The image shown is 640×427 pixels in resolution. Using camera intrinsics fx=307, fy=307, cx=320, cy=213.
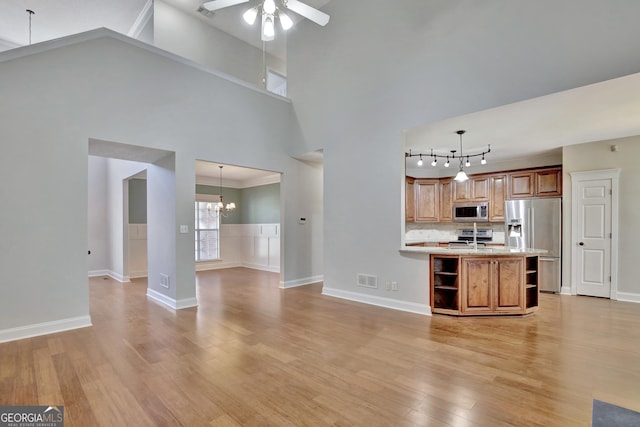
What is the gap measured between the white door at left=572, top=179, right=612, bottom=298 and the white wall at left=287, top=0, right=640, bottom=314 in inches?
121

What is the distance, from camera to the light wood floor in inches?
82.0

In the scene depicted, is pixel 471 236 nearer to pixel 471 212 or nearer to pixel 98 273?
pixel 471 212

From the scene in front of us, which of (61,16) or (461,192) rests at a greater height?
(61,16)

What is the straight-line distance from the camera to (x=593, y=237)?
5.23m

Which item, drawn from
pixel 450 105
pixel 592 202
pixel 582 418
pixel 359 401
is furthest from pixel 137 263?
pixel 592 202

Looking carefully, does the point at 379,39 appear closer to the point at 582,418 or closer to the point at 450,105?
the point at 450,105

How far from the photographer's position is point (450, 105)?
399cm

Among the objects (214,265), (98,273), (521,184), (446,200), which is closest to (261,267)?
(214,265)

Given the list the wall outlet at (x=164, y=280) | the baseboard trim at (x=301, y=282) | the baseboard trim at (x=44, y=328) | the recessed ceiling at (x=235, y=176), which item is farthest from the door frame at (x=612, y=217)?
the baseboard trim at (x=44, y=328)

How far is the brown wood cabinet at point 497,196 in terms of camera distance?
6.54m

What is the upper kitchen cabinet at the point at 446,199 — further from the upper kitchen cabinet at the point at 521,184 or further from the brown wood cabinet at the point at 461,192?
the upper kitchen cabinet at the point at 521,184

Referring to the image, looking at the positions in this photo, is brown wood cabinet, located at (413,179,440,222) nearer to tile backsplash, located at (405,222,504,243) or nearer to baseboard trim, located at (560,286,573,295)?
tile backsplash, located at (405,222,504,243)

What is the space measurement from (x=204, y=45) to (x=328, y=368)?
22.9 ft

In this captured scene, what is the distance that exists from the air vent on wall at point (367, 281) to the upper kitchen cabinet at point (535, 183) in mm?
3759
